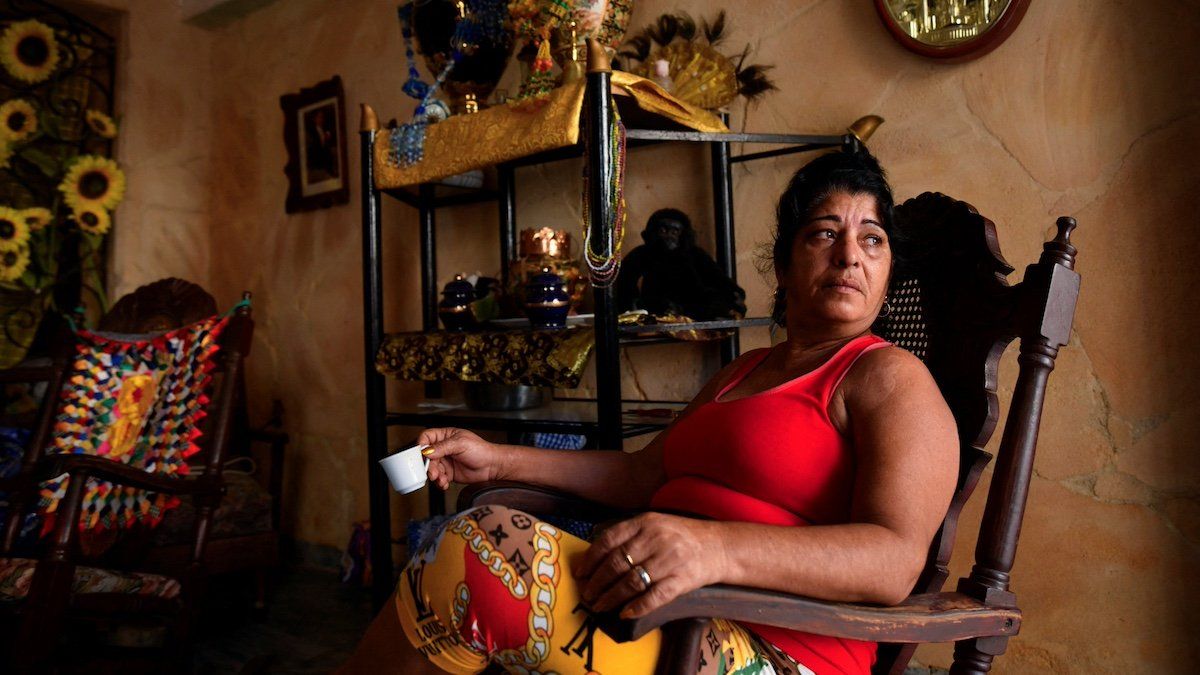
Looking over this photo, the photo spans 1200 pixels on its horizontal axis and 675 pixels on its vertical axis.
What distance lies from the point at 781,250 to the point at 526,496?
0.60 metres

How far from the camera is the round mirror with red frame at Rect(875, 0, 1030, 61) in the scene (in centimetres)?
182

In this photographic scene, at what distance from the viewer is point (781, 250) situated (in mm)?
1392

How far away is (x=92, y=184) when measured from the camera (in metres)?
3.69

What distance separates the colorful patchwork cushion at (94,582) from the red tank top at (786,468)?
148 cm

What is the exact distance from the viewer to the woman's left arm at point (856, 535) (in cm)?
90

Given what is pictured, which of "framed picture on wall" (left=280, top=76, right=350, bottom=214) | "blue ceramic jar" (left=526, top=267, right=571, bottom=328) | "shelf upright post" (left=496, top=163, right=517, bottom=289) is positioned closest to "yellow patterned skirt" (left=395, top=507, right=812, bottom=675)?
"blue ceramic jar" (left=526, top=267, right=571, bottom=328)

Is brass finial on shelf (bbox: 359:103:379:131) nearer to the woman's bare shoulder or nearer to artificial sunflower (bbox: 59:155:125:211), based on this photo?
the woman's bare shoulder

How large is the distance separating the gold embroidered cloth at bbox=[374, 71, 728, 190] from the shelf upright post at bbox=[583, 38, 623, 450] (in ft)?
0.16

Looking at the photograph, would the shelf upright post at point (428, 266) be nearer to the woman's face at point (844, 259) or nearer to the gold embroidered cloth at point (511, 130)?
the gold embroidered cloth at point (511, 130)

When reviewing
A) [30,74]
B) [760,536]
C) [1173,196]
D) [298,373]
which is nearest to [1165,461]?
[1173,196]

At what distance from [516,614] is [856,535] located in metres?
0.42

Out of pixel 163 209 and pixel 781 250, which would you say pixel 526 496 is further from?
pixel 163 209

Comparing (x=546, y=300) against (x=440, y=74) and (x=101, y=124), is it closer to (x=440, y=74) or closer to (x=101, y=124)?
(x=440, y=74)

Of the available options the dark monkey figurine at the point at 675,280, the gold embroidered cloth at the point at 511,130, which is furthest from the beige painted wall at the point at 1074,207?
the gold embroidered cloth at the point at 511,130
